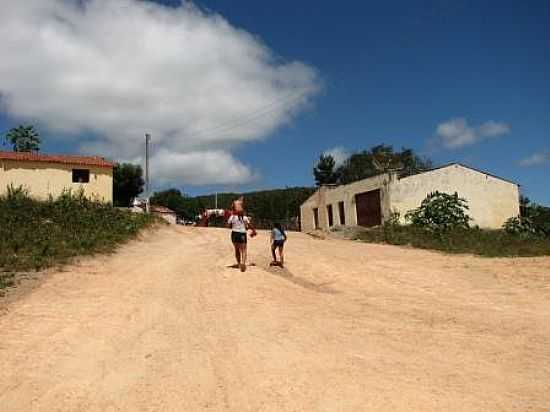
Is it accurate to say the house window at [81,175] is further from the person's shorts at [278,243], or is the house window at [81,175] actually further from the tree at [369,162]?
the tree at [369,162]

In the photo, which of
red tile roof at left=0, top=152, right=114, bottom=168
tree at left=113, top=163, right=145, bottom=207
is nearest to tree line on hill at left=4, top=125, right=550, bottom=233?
tree at left=113, top=163, right=145, bottom=207

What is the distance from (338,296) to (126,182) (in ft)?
142

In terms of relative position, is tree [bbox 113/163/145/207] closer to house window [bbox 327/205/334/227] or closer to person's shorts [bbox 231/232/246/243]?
house window [bbox 327/205/334/227]

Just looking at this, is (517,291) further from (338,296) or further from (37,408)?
(37,408)

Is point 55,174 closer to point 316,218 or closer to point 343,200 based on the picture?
point 343,200

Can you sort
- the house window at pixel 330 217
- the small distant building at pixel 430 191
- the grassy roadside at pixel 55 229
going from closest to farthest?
the grassy roadside at pixel 55 229, the small distant building at pixel 430 191, the house window at pixel 330 217

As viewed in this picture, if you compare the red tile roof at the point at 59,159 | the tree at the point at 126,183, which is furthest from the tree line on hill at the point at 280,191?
the red tile roof at the point at 59,159

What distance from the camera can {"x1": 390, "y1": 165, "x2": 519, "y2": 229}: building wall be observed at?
2948 cm

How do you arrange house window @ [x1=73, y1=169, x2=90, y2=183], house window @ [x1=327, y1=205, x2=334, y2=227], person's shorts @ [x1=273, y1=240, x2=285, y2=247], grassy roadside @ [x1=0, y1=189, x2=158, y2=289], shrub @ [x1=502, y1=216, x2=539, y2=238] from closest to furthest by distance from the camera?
grassy roadside @ [x1=0, y1=189, x2=158, y2=289]
person's shorts @ [x1=273, y1=240, x2=285, y2=247]
house window @ [x1=73, y1=169, x2=90, y2=183]
shrub @ [x1=502, y1=216, x2=539, y2=238]
house window @ [x1=327, y1=205, x2=334, y2=227]

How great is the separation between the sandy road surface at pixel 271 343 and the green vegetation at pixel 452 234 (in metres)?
10.0

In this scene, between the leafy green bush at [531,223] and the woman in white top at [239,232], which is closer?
the woman in white top at [239,232]

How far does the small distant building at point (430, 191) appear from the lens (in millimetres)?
29484

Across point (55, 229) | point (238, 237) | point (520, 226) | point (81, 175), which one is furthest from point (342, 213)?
point (238, 237)

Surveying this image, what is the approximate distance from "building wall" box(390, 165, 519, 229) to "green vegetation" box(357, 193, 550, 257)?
1.87ft
